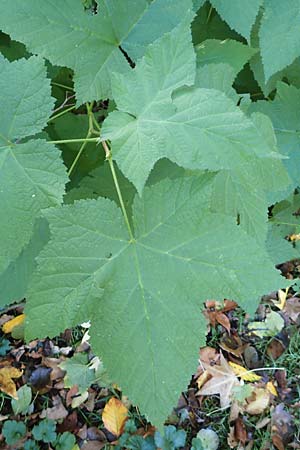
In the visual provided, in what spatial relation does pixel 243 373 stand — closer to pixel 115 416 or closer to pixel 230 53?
pixel 115 416

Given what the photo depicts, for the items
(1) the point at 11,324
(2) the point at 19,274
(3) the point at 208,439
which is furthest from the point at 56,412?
(2) the point at 19,274

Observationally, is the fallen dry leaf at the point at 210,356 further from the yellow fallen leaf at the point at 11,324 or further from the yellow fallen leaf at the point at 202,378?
the yellow fallen leaf at the point at 11,324

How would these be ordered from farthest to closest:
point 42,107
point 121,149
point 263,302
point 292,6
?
point 263,302
point 292,6
point 42,107
point 121,149

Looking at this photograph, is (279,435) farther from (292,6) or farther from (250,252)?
(292,6)

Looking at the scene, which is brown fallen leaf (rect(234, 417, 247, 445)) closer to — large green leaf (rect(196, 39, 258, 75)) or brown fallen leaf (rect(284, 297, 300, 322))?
brown fallen leaf (rect(284, 297, 300, 322))

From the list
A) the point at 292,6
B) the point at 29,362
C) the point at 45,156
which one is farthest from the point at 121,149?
the point at 29,362

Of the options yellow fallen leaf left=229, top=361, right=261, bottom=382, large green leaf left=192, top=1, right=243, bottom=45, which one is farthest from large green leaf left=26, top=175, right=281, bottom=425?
yellow fallen leaf left=229, top=361, right=261, bottom=382
